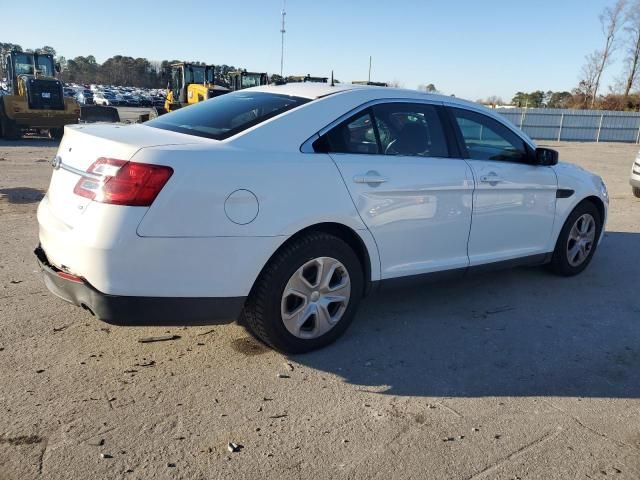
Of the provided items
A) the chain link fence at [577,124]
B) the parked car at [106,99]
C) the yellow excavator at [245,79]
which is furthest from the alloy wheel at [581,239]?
the parked car at [106,99]

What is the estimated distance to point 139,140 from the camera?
3.17m

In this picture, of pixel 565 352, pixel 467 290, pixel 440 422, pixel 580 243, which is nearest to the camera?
pixel 440 422

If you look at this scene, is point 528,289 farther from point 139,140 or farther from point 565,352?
point 139,140

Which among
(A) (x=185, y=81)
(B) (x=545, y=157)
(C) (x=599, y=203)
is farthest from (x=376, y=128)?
(A) (x=185, y=81)

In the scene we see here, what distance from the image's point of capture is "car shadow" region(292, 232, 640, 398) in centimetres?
340

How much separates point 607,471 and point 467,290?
251cm

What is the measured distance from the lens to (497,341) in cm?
399

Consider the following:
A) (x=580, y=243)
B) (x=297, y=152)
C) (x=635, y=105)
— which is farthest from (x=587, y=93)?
(x=297, y=152)

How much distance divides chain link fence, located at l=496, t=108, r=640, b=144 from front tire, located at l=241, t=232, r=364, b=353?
1255 inches

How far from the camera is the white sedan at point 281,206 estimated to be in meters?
2.95

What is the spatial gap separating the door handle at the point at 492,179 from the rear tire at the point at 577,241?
49.5 inches

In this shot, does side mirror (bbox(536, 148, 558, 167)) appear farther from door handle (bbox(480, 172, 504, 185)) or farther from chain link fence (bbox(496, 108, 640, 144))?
chain link fence (bbox(496, 108, 640, 144))

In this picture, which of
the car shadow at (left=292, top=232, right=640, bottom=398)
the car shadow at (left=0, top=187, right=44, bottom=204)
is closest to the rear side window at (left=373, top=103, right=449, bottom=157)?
the car shadow at (left=292, top=232, right=640, bottom=398)

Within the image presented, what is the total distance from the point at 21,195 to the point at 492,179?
7117 mm
